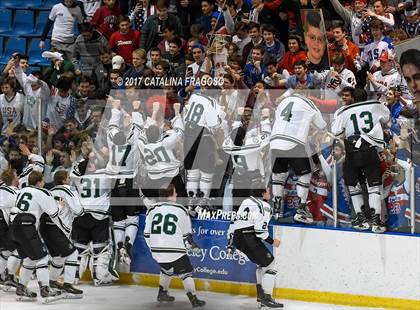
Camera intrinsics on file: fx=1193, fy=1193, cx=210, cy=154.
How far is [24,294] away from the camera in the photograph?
1411cm

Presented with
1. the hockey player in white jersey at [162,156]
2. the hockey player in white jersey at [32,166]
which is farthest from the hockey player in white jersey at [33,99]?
the hockey player in white jersey at [162,156]

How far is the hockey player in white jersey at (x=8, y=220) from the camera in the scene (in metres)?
14.5

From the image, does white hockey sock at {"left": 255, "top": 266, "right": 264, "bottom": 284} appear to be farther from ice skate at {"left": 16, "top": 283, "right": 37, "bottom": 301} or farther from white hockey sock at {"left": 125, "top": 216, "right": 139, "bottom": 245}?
ice skate at {"left": 16, "top": 283, "right": 37, "bottom": 301}

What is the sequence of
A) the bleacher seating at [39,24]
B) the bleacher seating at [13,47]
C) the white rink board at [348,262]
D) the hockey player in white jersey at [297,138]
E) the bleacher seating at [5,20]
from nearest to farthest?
the white rink board at [348,262] < the hockey player in white jersey at [297,138] < the bleacher seating at [13,47] < the bleacher seating at [39,24] < the bleacher seating at [5,20]

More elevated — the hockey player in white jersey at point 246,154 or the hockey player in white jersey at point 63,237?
the hockey player in white jersey at point 246,154

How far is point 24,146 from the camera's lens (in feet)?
51.3

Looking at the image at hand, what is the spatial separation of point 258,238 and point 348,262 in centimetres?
105

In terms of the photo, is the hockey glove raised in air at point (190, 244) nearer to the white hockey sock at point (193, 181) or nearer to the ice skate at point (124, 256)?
the white hockey sock at point (193, 181)

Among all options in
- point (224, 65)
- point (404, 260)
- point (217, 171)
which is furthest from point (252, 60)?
point (404, 260)

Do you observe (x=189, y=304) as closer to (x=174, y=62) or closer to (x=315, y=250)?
(x=315, y=250)

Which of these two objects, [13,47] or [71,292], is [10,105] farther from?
[71,292]

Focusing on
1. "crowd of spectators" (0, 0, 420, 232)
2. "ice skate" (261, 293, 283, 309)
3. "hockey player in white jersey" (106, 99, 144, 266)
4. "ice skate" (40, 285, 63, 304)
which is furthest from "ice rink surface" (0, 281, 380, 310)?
"crowd of spectators" (0, 0, 420, 232)

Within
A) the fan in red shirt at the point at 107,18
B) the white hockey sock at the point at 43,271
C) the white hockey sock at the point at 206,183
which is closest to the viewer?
the white hockey sock at the point at 43,271

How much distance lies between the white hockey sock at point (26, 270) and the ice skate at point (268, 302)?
2.79 metres
